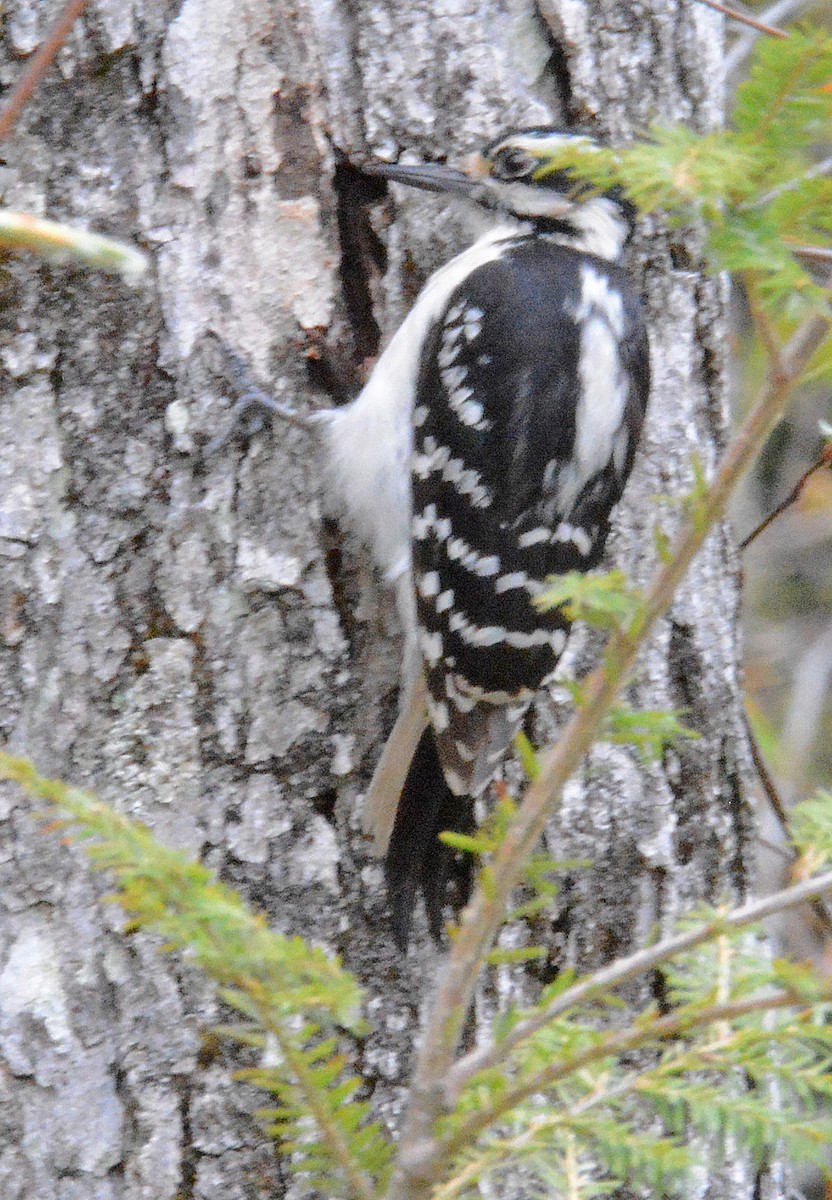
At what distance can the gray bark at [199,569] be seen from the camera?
1725 mm

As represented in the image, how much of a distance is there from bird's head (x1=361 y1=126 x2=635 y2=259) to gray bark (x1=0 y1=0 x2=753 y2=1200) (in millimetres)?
55

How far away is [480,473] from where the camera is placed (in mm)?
2004

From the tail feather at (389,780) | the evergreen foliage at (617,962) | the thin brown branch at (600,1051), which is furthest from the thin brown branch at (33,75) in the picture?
the tail feather at (389,780)

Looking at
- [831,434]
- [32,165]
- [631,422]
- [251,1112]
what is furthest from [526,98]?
[251,1112]

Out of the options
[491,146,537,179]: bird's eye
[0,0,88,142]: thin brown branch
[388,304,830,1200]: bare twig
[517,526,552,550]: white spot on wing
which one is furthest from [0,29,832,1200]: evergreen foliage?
[491,146,537,179]: bird's eye

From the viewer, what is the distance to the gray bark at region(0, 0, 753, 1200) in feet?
5.66

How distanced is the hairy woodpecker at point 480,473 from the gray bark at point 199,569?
0.07 m

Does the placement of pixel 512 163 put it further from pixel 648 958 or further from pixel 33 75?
pixel 648 958

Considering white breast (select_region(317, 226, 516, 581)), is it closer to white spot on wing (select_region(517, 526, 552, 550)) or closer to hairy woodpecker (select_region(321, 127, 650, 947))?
hairy woodpecker (select_region(321, 127, 650, 947))

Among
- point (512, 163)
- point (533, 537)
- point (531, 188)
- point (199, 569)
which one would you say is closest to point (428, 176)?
point (512, 163)

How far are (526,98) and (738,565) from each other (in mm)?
789

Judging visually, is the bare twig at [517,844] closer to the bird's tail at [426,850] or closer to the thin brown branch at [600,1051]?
the thin brown branch at [600,1051]

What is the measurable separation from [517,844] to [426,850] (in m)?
0.93

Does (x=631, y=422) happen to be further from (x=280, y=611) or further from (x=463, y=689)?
(x=280, y=611)
